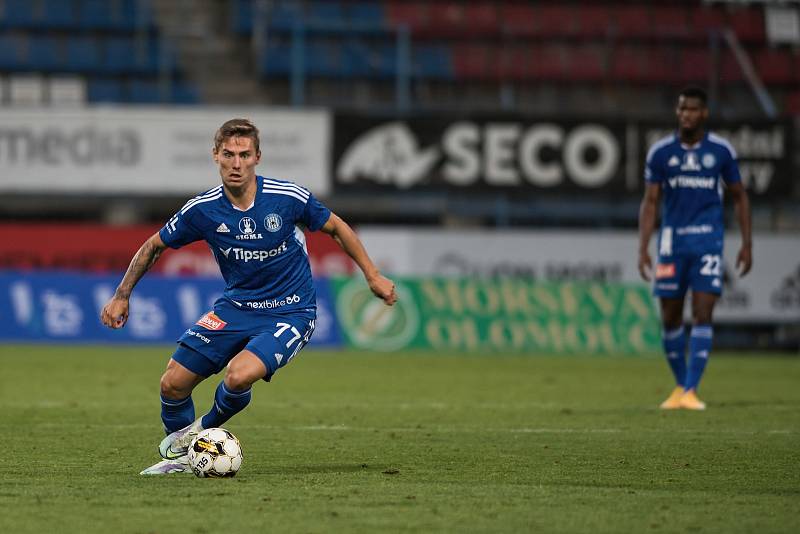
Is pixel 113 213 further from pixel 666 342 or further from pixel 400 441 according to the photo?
pixel 400 441

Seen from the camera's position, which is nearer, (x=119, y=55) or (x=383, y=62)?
(x=383, y=62)

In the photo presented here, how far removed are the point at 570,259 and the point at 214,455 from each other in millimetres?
15059

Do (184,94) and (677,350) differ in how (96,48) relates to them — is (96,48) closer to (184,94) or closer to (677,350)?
(184,94)

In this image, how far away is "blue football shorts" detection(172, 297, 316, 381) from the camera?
7039 mm

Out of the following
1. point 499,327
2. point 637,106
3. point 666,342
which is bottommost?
point 499,327

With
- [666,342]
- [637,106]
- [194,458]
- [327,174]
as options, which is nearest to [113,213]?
[327,174]

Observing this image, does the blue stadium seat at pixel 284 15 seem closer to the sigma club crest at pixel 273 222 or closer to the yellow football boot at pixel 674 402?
the yellow football boot at pixel 674 402

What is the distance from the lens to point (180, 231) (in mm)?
7152

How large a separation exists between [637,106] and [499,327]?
18.0 ft

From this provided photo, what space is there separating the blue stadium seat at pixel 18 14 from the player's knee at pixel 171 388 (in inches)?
686

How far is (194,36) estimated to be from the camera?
79.5 feet

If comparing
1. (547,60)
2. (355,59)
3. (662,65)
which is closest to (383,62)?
(355,59)

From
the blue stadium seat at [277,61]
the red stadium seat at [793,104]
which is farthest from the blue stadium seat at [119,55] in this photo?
the red stadium seat at [793,104]

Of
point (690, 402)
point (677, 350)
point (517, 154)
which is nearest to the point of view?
point (690, 402)
